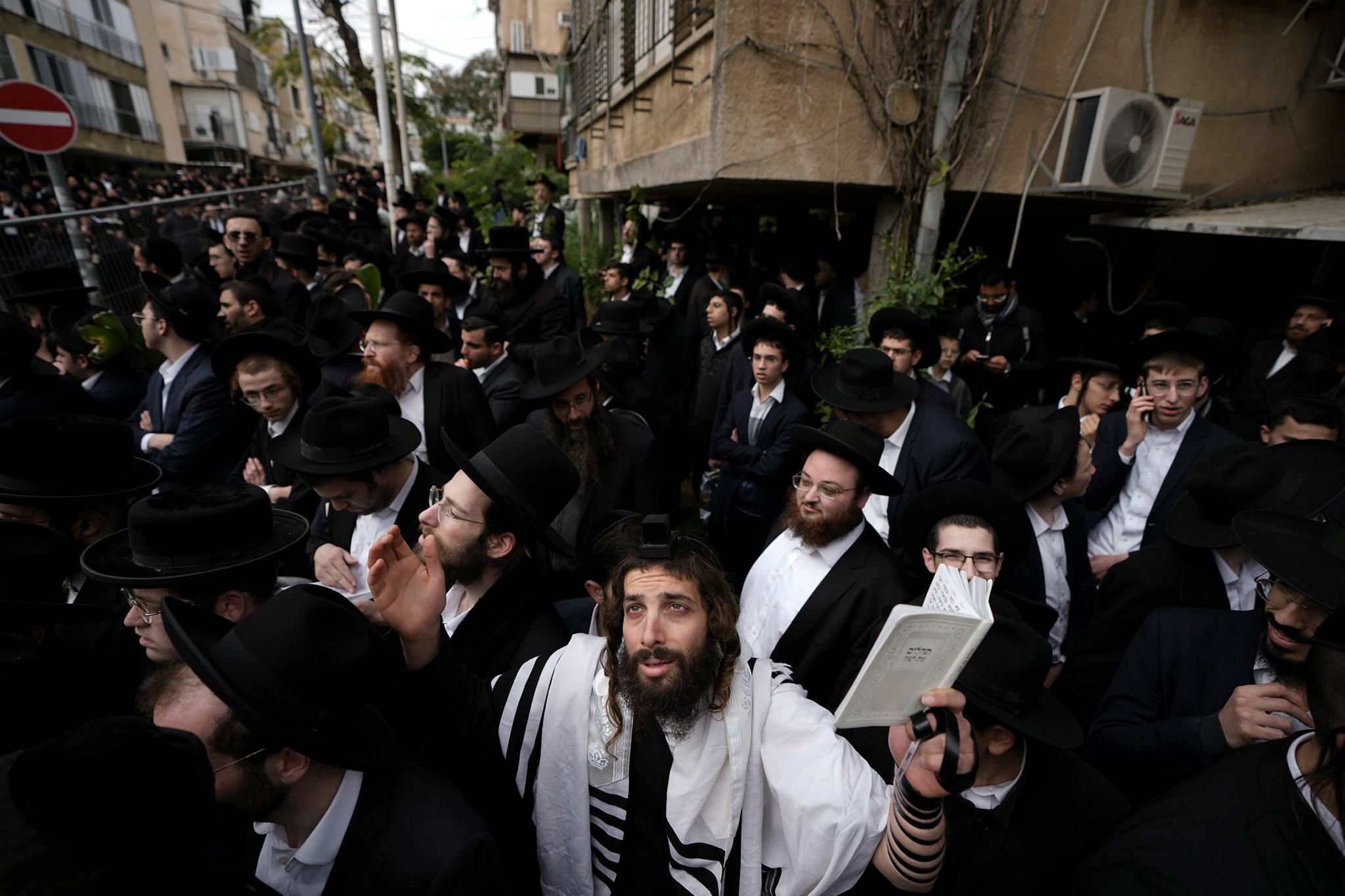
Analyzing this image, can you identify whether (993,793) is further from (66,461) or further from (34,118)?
(34,118)

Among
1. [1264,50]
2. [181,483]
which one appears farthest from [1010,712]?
[1264,50]

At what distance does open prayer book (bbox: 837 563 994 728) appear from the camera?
51.9 inches

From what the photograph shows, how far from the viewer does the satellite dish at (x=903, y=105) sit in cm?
511

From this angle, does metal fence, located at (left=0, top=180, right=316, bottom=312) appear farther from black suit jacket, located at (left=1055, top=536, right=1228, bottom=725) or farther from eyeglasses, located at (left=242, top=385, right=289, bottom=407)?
black suit jacket, located at (left=1055, top=536, right=1228, bottom=725)

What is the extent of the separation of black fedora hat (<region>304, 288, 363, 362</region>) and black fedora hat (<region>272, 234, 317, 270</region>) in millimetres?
2994

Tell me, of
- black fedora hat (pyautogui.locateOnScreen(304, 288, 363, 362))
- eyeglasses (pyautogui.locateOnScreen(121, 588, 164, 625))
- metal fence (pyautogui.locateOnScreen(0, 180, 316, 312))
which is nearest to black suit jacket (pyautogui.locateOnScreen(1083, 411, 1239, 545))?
eyeglasses (pyautogui.locateOnScreen(121, 588, 164, 625))

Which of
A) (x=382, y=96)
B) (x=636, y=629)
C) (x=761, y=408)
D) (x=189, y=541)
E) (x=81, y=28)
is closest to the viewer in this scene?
(x=636, y=629)

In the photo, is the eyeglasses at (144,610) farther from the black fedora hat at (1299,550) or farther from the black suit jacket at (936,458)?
the black fedora hat at (1299,550)

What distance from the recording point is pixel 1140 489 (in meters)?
3.70

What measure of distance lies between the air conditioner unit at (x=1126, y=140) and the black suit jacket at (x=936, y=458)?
305 cm

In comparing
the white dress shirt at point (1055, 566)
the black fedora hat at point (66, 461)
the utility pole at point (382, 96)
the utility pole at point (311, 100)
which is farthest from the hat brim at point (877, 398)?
the utility pole at point (311, 100)

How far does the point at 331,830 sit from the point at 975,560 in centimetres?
249

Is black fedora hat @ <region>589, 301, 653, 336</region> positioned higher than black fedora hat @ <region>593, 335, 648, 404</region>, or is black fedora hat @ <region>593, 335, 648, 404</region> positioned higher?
black fedora hat @ <region>589, 301, 653, 336</region>

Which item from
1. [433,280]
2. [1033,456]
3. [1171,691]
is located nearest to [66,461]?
[433,280]
